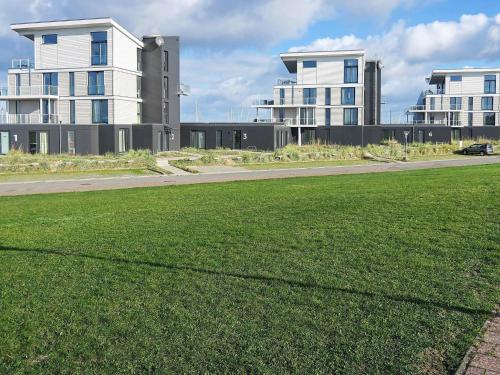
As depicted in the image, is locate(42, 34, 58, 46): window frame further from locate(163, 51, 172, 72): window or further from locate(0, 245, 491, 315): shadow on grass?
locate(0, 245, 491, 315): shadow on grass

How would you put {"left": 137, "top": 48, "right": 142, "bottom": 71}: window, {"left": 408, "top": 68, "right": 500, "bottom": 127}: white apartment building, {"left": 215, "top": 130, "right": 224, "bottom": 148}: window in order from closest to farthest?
{"left": 137, "top": 48, "right": 142, "bottom": 71}: window → {"left": 215, "top": 130, "right": 224, "bottom": 148}: window → {"left": 408, "top": 68, "right": 500, "bottom": 127}: white apartment building

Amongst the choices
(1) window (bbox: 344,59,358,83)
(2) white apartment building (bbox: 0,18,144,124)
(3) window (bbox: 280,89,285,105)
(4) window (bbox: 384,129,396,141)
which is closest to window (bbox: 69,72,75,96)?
(2) white apartment building (bbox: 0,18,144,124)

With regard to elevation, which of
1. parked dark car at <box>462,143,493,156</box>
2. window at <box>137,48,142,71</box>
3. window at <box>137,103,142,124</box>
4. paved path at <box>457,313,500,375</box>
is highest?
window at <box>137,48,142,71</box>

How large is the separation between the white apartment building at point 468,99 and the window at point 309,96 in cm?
1683

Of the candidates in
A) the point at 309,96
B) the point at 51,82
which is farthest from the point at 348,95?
the point at 51,82

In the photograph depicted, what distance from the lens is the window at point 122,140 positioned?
4644 cm

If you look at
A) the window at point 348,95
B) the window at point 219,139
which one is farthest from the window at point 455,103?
the window at point 219,139

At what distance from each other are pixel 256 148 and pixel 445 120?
1249 inches

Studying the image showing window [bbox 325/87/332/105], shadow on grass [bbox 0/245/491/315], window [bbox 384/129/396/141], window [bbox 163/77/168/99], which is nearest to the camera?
shadow on grass [bbox 0/245/491/315]

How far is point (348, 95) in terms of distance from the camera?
63.6m

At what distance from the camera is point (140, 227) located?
10719mm

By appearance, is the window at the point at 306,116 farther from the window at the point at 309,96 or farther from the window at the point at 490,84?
the window at the point at 490,84

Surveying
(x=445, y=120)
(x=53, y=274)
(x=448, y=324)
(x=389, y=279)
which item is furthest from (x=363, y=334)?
(x=445, y=120)

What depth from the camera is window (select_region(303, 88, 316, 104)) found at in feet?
209
